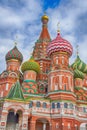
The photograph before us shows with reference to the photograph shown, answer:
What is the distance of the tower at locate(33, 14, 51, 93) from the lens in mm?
42500

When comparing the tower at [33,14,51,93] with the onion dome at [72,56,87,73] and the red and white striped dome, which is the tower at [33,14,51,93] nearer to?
the red and white striped dome

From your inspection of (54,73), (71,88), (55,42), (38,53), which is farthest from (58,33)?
(71,88)

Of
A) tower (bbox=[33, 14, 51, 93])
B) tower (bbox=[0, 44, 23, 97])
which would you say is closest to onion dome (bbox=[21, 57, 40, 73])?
tower (bbox=[0, 44, 23, 97])

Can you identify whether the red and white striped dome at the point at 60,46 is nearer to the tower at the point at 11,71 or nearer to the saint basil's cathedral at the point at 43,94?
the saint basil's cathedral at the point at 43,94

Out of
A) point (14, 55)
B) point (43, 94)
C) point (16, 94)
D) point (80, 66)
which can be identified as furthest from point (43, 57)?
point (16, 94)

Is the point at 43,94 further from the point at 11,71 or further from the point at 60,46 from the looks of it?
the point at 60,46

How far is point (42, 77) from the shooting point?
144ft

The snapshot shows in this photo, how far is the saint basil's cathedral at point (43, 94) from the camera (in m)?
29.6

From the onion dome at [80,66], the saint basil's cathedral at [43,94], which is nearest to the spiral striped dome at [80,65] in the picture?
the onion dome at [80,66]

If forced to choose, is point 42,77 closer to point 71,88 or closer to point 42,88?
point 42,88

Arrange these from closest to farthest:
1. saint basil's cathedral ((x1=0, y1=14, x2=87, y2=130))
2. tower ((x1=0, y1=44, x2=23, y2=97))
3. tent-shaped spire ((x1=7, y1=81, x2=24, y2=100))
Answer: saint basil's cathedral ((x1=0, y1=14, x2=87, y2=130))
tent-shaped spire ((x1=7, y1=81, x2=24, y2=100))
tower ((x1=0, y1=44, x2=23, y2=97))

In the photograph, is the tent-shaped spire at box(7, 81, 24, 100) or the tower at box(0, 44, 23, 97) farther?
the tower at box(0, 44, 23, 97)

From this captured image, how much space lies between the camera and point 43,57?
46594 mm

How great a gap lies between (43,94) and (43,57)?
34.9 ft
